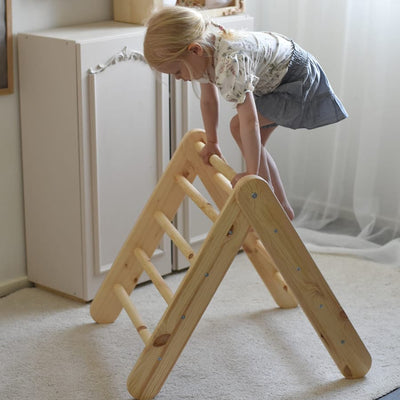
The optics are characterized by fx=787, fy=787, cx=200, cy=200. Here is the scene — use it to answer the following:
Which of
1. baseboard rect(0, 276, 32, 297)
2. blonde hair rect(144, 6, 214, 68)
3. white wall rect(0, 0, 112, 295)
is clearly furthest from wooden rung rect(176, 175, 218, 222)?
baseboard rect(0, 276, 32, 297)

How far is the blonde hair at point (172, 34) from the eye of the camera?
1.86 metres

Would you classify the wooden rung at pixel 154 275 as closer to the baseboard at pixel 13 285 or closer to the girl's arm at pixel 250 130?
the girl's arm at pixel 250 130

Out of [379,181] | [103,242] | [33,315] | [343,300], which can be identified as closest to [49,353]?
[33,315]

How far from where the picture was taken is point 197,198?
6.88 feet

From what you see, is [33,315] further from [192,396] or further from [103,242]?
[192,396]

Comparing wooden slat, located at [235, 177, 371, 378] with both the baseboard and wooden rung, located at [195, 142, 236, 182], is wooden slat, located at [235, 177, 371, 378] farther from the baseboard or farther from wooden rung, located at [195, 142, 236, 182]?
the baseboard

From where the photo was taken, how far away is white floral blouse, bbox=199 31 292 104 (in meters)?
1.88

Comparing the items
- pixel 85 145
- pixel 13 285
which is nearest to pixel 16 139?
pixel 85 145

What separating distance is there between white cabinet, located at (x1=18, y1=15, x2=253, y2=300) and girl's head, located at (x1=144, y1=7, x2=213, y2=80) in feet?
1.43

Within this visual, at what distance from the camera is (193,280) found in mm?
1879

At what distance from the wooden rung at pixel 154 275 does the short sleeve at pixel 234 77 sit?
0.52m

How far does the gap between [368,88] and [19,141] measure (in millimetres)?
1283

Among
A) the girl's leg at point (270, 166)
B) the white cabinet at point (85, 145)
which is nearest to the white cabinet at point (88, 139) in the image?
the white cabinet at point (85, 145)

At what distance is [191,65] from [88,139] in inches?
21.9
